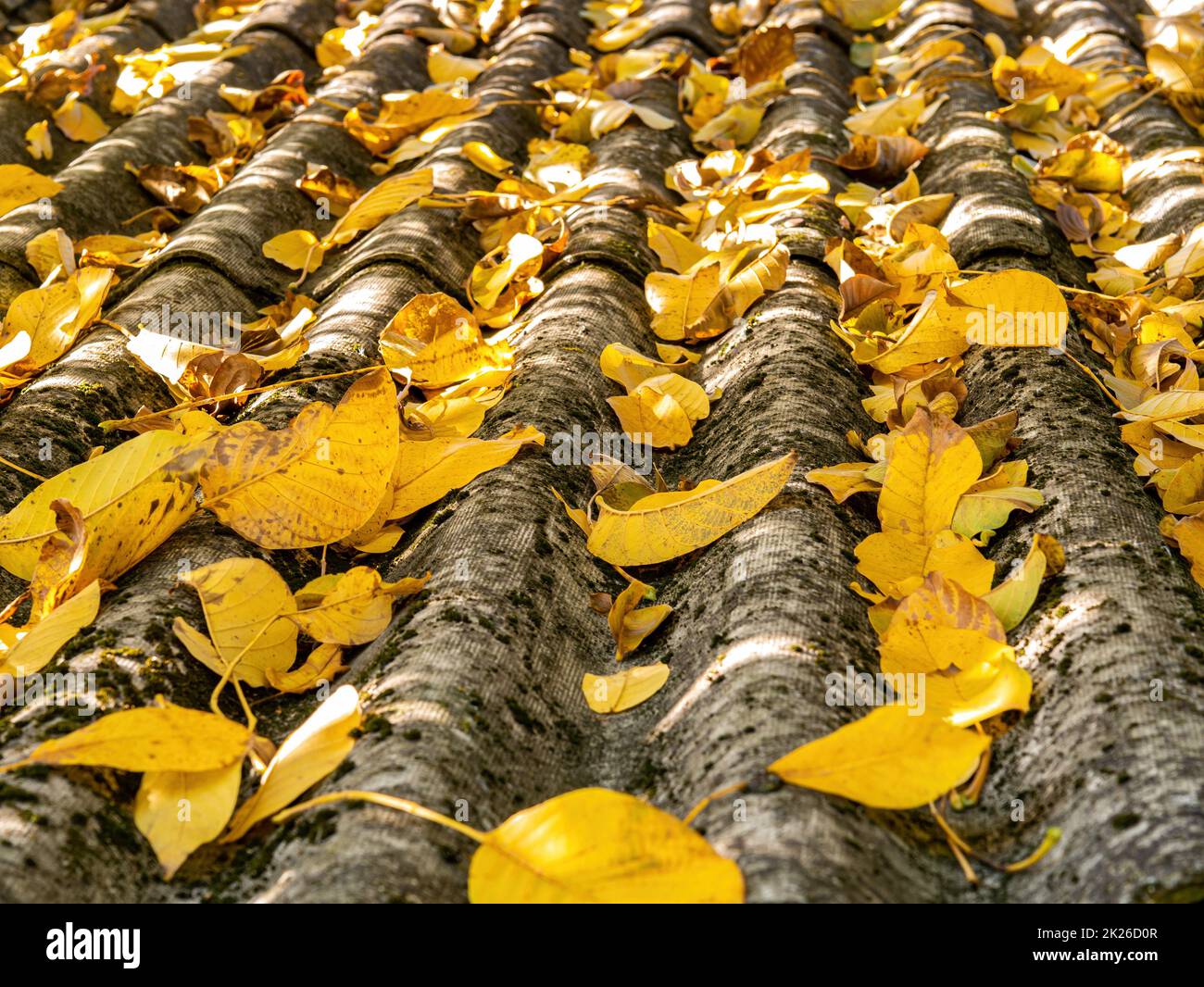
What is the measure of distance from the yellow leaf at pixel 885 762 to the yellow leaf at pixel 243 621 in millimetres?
641

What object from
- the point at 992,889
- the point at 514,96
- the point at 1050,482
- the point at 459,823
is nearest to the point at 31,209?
the point at 514,96

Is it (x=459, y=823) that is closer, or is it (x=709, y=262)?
(x=459, y=823)

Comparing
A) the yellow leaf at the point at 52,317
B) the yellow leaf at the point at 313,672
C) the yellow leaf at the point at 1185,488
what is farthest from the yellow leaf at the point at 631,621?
the yellow leaf at the point at 52,317

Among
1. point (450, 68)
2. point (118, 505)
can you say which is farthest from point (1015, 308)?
point (450, 68)

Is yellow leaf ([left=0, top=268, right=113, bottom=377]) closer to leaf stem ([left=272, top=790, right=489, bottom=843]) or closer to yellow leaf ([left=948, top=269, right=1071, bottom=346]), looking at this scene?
leaf stem ([left=272, top=790, right=489, bottom=843])

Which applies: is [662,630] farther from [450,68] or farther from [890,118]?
[450,68]

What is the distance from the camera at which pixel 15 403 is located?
1635mm

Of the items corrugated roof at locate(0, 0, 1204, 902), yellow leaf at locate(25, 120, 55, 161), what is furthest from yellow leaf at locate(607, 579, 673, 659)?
yellow leaf at locate(25, 120, 55, 161)

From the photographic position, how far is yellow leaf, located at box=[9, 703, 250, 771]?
0.97m

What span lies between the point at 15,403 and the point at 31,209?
0.98m

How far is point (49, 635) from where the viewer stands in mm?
1166

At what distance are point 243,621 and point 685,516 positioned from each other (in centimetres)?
59
